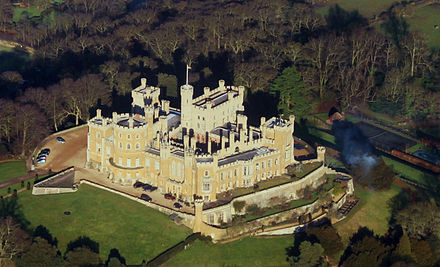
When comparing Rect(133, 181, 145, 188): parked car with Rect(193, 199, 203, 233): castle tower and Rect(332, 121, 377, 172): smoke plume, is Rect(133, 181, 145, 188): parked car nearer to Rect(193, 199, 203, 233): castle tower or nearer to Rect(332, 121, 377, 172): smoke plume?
Rect(193, 199, 203, 233): castle tower

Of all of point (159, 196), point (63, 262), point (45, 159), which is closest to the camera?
point (63, 262)

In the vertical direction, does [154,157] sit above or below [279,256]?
above

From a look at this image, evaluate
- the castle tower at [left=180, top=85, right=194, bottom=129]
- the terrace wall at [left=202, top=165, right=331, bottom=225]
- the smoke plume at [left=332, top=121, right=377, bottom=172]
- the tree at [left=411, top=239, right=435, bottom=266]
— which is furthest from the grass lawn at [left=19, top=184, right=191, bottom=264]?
the smoke plume at [left=332, top=121, right=377, bottom=172]

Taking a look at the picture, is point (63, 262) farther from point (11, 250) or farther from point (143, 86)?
point (143, 86)

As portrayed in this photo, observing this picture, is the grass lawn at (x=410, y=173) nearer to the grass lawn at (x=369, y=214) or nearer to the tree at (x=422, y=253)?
the grass lawn at (x=369, y=214)

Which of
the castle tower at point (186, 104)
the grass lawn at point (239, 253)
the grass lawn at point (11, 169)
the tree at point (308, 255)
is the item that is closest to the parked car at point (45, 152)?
the grass lawn at point (11, 169)

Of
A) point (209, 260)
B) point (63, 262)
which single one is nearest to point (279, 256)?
point (209, 260)
